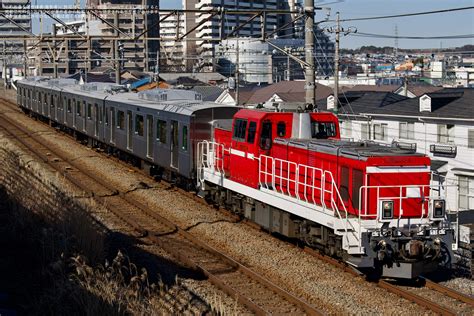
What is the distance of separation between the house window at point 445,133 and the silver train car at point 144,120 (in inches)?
398

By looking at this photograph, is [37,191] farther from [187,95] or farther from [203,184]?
[187,95]

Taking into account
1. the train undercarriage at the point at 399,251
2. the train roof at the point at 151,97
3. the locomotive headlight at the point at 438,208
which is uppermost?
the train roof at the point at 151,97

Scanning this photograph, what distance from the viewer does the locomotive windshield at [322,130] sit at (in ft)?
47.5

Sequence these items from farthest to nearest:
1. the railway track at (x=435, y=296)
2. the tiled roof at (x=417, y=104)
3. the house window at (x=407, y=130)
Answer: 1. the house window at (x=407, y=130)
2. the tiled roof at (x=417, y=104)
3. the railway track at (x=435, y=296)

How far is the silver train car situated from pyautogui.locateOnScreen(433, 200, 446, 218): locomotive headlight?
8025mm

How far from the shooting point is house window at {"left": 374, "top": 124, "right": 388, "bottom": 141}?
3033 cm

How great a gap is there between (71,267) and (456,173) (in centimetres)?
1912

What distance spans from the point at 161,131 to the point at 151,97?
2.64m

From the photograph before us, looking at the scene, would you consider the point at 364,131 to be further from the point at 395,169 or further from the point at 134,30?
the point at 395,169

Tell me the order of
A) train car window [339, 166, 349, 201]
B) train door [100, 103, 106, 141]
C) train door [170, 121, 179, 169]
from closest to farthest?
train car window [339, 166, 349, 201] < train door [170, 121, 179, 169] < train door [100, 103, 106, 141]

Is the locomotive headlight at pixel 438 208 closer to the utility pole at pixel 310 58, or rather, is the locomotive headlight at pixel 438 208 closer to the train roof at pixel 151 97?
the utility pole at pixel 310 58

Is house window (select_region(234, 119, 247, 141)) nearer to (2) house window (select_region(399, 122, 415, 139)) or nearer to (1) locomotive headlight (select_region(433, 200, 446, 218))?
(1) locomotive headlight (select_region(433, 200, 446, 218))

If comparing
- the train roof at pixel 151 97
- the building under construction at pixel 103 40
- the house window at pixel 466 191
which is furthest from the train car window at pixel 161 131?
the house window at pixel 466 191

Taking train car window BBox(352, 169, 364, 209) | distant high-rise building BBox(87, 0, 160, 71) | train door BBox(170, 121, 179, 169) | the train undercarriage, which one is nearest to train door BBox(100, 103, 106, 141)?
distant high-rise building BBox(87, 0, 160, 71)
